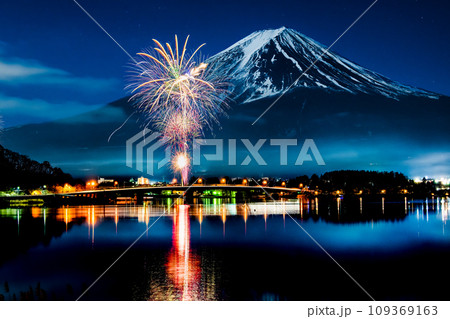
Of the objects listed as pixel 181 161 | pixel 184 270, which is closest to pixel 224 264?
pixel 184 270

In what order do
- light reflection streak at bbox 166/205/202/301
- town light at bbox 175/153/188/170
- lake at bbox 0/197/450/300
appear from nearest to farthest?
1. light reflection streak at bbox 166/205/202/301
2. lake at bbox 0/197/450/300
3. town light at bbox 175/153/188/170

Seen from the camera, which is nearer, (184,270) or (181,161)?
(184,270)

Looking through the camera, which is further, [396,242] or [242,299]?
[396,242]

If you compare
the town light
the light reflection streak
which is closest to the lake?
the light reflection streak

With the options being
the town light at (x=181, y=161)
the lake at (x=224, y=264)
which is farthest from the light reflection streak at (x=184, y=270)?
the town light at (x=181, y=161)

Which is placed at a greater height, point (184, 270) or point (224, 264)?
point (184, 270)

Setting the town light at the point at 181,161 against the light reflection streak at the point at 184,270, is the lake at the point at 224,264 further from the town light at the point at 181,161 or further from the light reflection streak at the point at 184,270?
the town light at the point at 181,161

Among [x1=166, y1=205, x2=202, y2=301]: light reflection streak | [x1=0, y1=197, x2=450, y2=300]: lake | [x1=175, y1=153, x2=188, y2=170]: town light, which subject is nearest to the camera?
[x1=166, y1=205, x2=202, y2=301]: light reflection streak

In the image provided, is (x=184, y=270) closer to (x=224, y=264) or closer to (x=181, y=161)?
(x=224, y=264)

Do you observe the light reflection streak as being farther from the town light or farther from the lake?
the town light
